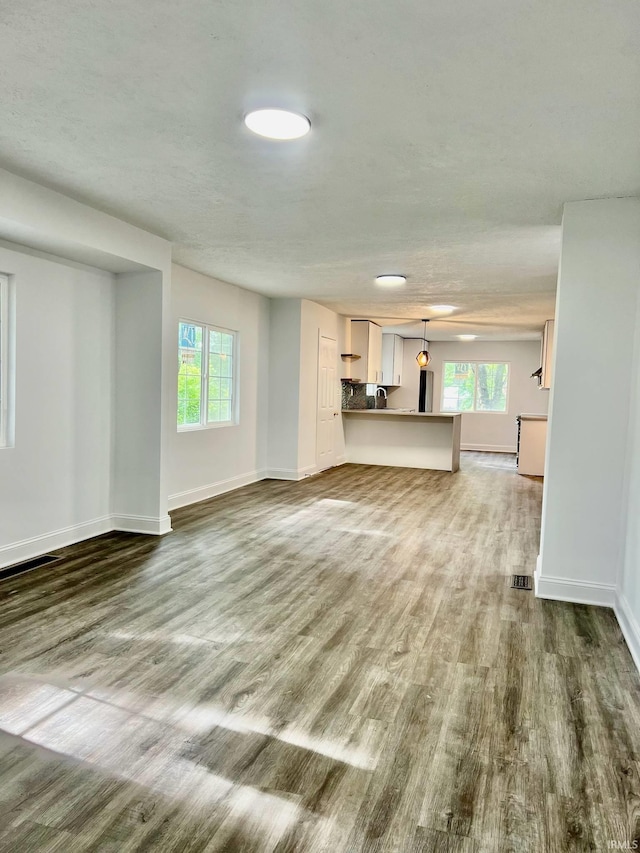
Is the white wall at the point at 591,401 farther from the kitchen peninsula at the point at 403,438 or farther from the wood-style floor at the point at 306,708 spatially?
the kitchen peninsula at the point at 403,438

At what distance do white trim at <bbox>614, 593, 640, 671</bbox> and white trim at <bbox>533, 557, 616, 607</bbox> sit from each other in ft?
0.28

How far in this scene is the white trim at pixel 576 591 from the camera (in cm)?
360

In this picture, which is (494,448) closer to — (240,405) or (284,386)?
(284,386)

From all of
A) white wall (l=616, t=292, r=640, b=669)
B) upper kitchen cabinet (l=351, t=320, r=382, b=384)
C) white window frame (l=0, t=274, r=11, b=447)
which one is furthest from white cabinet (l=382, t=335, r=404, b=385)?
white window frame (l=0, t=274, r=11, b=447)

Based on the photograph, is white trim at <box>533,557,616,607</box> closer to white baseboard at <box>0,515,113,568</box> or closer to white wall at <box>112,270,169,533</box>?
white wall at <box>112,270,169,533</box>

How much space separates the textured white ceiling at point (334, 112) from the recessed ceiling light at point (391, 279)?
4.61 feet

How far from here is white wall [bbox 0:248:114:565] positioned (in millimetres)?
4055

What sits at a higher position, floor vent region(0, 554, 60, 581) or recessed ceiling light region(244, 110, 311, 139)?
recessed ceiling light region(244, 110, 311, 139)

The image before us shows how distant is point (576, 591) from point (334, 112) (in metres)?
3.14

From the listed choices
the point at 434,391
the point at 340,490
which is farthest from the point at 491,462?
the point at 340,490

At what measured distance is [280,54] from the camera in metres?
2.05

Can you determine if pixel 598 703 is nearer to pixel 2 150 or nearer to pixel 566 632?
pixel 566 632

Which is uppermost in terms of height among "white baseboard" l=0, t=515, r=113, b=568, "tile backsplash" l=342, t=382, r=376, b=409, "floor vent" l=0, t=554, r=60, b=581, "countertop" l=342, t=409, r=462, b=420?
"tile backsplash" l=342, t=382, r=376, b=409

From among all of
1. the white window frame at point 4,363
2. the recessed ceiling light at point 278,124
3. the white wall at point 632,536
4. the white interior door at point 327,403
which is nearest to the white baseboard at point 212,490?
the white interior door at point 327,403
